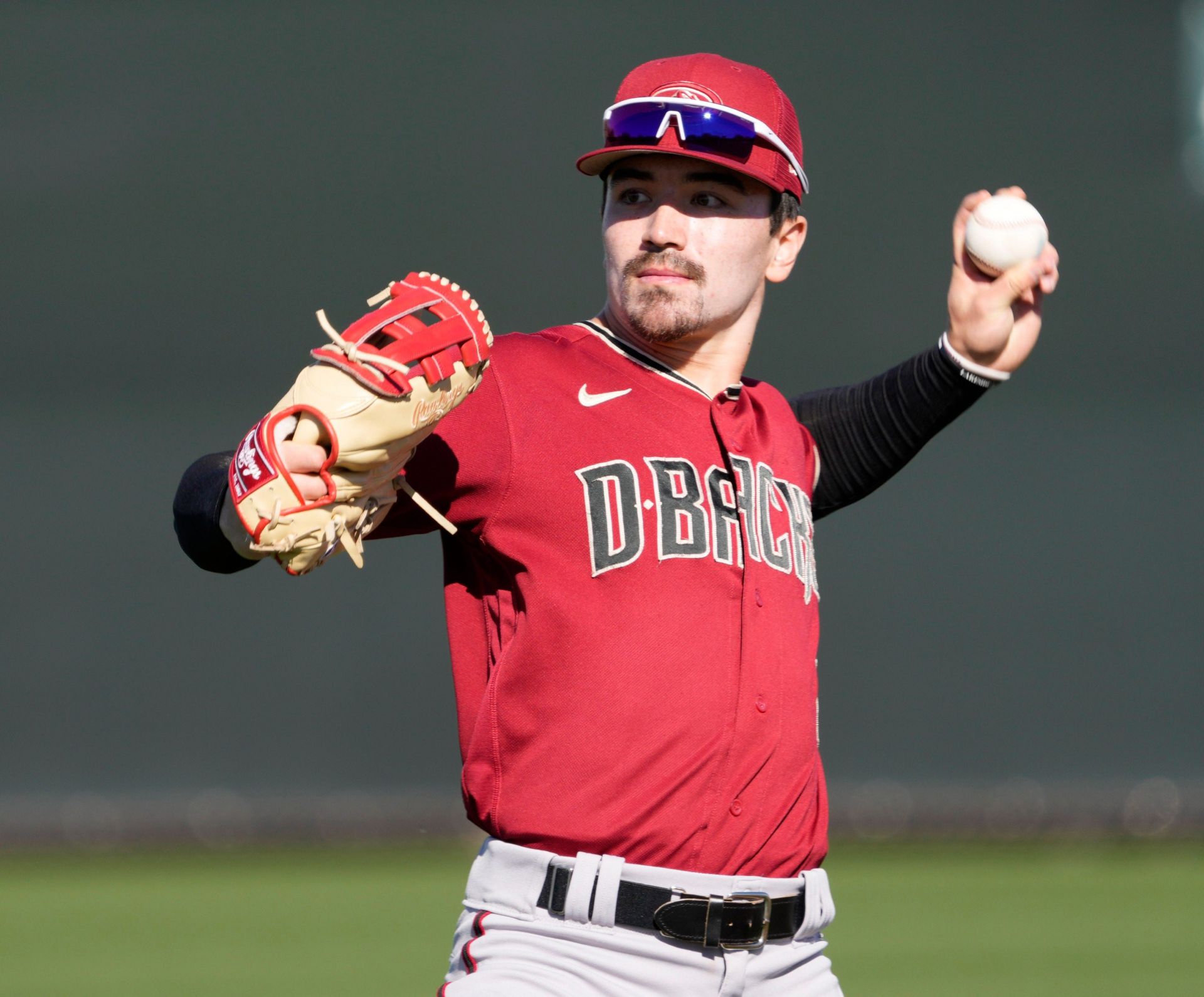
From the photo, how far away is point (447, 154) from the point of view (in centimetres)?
751

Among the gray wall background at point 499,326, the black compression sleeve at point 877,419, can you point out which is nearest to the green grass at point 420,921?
the gray wall background at point 499,326

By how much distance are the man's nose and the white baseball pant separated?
0.94 metres

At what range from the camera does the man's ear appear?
2.66 m

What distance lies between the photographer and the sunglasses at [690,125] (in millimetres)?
2410

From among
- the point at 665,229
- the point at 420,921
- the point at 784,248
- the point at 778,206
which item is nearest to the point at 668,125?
the point at 665,229

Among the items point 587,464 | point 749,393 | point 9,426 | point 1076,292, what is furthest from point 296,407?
point 1076,292

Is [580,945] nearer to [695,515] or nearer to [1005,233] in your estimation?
[695,515]

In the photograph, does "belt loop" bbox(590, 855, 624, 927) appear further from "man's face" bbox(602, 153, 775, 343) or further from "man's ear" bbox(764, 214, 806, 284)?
"man's ear" bbox(764, 214, 806, 284)

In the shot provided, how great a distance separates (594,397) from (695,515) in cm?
23

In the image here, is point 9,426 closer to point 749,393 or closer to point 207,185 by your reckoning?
point 207,185

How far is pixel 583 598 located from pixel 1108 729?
18.6 ft

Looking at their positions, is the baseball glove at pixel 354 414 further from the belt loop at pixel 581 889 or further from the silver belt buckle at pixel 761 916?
the silver belt buckle at pixel 761 916

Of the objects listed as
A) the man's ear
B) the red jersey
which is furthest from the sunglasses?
the red jersey

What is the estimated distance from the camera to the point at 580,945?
2158mm
